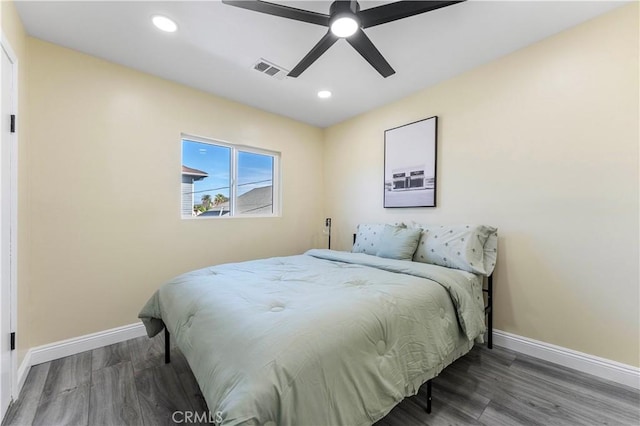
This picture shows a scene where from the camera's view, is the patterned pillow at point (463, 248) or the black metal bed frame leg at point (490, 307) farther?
the black metal bed frame leg at point (490, 307)

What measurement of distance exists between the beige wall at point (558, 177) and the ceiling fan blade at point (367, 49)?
106 centimetres

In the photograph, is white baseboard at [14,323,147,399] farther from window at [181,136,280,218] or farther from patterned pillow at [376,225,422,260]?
patterned pillow at [376,225,422,260]

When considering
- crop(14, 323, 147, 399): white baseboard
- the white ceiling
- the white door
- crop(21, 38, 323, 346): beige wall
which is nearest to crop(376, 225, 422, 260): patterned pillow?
the white ceiling

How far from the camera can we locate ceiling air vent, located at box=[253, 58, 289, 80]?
2.42 meters

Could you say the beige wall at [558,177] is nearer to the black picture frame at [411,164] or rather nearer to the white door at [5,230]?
the black picture frame at [411,164]

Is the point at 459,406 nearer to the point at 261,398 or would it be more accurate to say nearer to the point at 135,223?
the point at 261,398

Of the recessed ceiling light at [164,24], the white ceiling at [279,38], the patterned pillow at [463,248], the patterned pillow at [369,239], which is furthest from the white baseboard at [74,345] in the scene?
the patterned pillow at [463,248]

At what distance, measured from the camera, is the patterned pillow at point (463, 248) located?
2.18 metres

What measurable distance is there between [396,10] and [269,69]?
1376 millimetres

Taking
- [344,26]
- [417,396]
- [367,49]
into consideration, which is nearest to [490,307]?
[417,396]

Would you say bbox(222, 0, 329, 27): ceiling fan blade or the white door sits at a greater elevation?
bbox(222, 0, 329, 27): ceiling fan blade

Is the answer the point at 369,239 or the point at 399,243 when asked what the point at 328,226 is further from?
the point at 399,243

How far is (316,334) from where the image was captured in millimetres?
1081

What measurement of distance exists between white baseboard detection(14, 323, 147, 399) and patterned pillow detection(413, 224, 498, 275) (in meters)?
2.84
